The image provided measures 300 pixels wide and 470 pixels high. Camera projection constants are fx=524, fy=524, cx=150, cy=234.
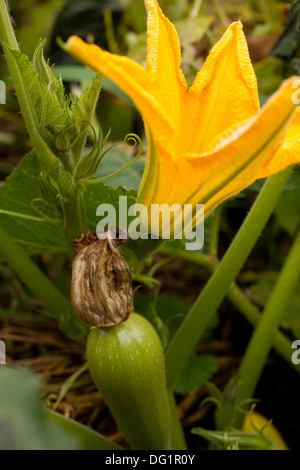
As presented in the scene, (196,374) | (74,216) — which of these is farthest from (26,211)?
(196,374)

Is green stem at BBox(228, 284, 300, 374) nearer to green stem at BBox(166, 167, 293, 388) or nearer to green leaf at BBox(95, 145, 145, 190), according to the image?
green stem at BBox(166, 167, 293, 388)

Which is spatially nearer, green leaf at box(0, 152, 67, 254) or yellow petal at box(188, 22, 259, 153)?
yellow petal at box(188, 22, 259, 153)

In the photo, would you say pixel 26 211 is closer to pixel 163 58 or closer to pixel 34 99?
pixel 34 99

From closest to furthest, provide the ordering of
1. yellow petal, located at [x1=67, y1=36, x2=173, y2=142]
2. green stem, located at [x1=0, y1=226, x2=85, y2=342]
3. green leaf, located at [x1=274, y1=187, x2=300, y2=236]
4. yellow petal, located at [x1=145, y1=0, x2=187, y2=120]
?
yellow petal, located at [x1=67, y1=36, x2=173, y2=142], yellow petal, located at [x1=145, y1=0, x2=187, y2=120], green stem, located at [x1=0, y1=226, x2=85, y2=342], green leaf, located at [x1=274, y1=187, x2=300, y2=236]

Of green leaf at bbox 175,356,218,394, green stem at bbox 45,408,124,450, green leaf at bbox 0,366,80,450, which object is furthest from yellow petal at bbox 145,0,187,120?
green leaf at bbox 175,356,218,394

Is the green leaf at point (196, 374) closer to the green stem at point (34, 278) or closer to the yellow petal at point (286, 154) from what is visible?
the green stem at point (34, 278)

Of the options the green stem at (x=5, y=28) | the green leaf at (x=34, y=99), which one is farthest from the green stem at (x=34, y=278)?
the green stem at (x=5, y=28)
